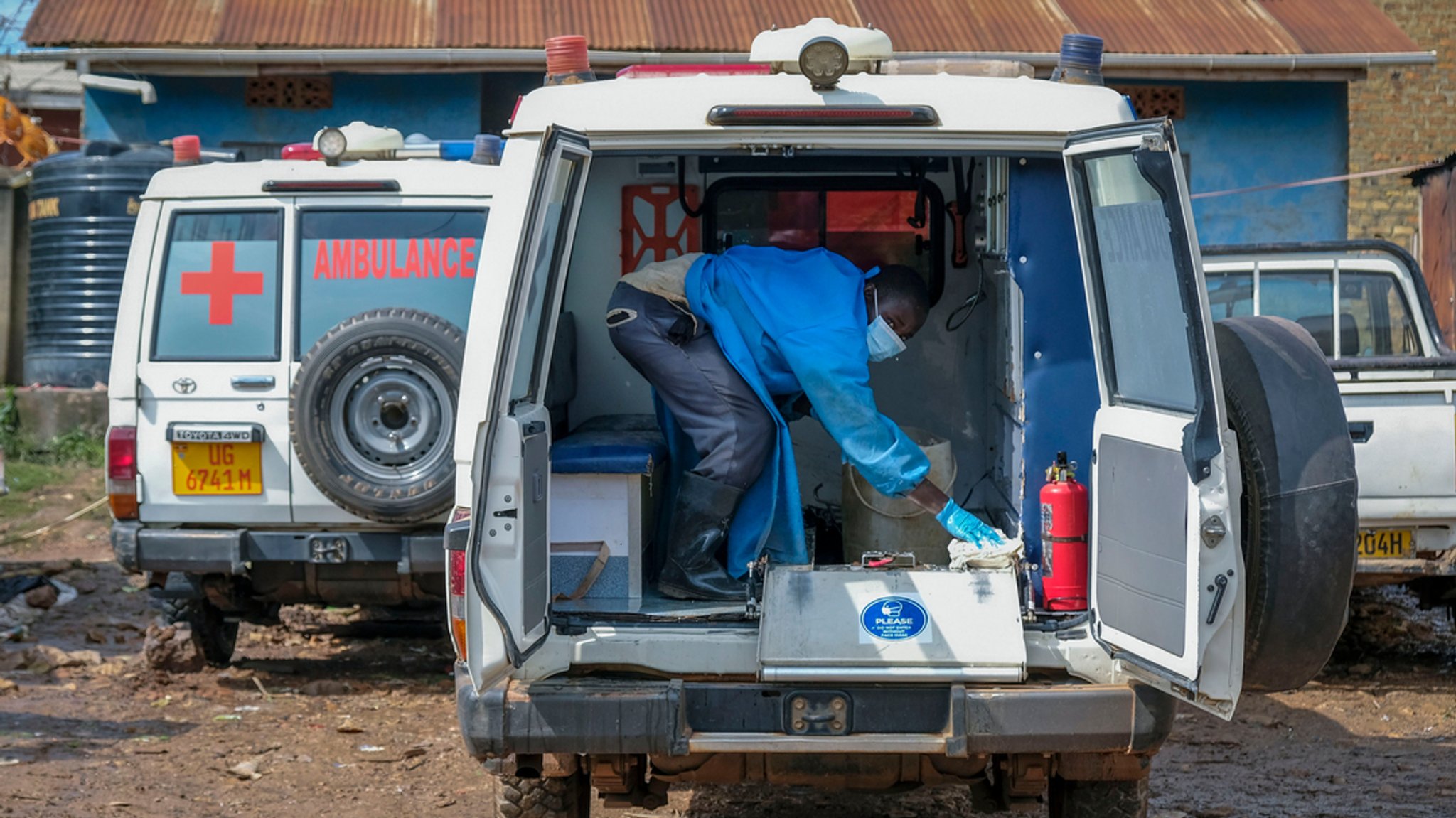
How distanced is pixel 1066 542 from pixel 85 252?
10.7m

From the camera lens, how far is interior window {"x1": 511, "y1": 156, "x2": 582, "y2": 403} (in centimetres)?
383

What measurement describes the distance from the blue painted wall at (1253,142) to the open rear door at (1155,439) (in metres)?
9.65

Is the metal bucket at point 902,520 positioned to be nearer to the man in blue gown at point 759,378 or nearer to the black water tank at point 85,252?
the man in blue gown at point 759,378

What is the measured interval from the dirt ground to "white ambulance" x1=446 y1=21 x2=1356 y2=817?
130 centimetres

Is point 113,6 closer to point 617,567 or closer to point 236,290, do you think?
point 236,290

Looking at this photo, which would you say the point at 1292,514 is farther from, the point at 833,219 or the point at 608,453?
the point at 833,219

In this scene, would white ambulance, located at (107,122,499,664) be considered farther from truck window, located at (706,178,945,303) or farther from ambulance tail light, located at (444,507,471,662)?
ambulance tail light, located at (444,507,471,662)

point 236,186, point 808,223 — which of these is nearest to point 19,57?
point 236,186

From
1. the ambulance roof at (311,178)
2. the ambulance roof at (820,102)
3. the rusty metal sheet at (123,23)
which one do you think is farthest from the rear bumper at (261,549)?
the rusty metal sheet at (123,23)

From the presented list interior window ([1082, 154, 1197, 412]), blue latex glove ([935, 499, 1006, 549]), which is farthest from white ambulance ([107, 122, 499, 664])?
interior window ([1082, 154, 1197, 412])

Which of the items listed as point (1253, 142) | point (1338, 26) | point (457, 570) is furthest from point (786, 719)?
point (1338, 26)

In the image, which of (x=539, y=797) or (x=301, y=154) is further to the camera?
(x=301, y=154)

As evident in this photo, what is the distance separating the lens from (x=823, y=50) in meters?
3.85

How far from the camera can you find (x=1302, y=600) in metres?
3.73
